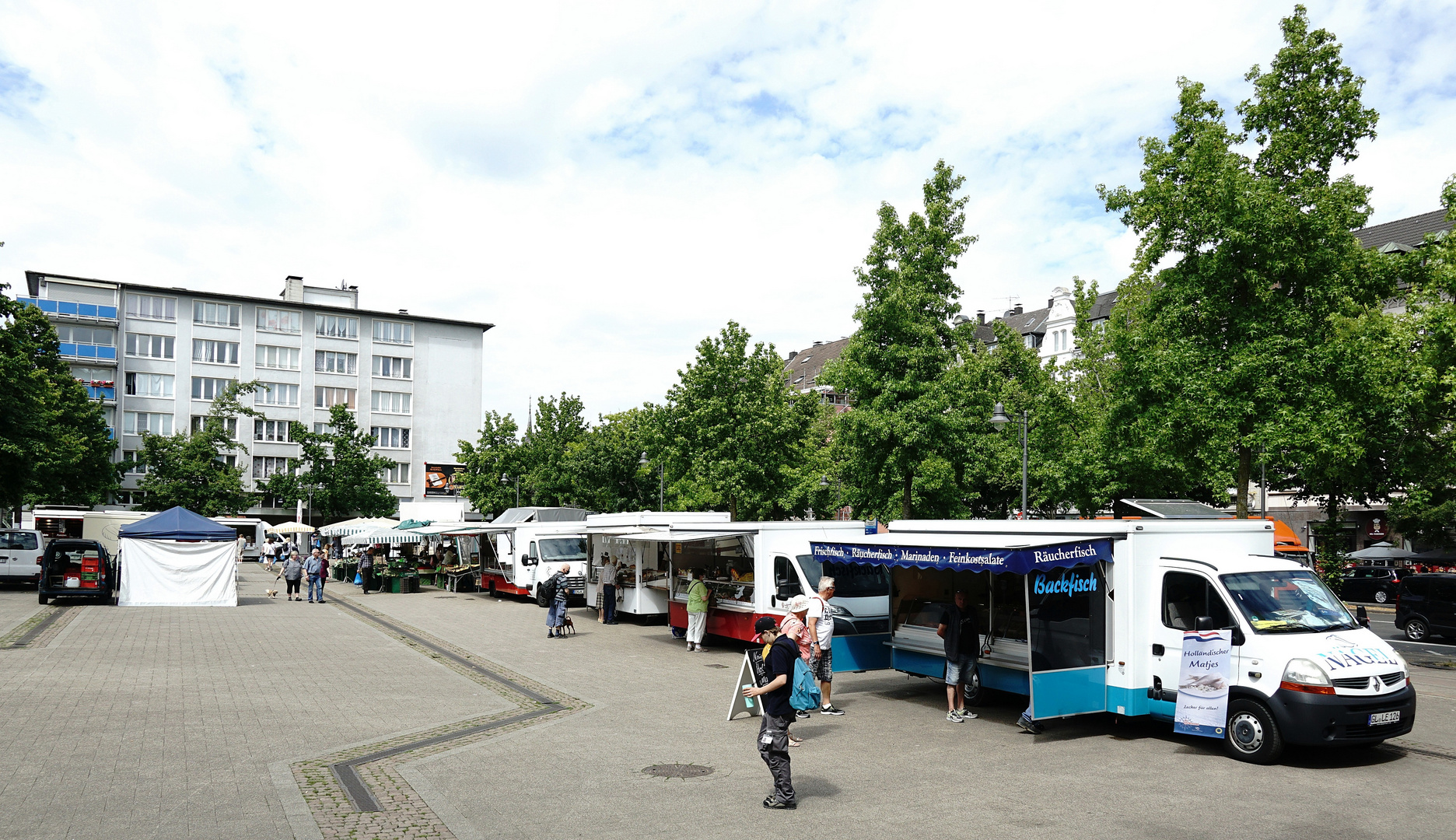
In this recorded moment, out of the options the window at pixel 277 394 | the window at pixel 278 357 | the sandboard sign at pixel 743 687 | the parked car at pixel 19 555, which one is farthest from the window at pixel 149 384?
the sandboard sign at pixel 743 687

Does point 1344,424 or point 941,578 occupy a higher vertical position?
point 1344,424

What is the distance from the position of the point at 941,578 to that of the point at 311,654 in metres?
11.3

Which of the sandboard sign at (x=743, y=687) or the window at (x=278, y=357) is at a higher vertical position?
the window at (x=278, y=357)

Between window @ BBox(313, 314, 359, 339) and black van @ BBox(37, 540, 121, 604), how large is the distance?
189ft

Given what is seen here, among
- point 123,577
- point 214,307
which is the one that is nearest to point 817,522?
point 123,577

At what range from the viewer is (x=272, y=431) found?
8131cm

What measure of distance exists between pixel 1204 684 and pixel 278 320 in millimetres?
83337

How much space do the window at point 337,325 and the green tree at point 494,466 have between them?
83.9 feet

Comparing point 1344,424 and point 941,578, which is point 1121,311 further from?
point 941,578

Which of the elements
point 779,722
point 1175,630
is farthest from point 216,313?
point 779,722

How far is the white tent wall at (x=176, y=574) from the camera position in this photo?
29281mm

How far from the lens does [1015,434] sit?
111 feet

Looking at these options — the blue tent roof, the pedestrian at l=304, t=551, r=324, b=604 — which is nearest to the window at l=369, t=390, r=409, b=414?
the pedestrian at l=304, t=551, r=324, b=604

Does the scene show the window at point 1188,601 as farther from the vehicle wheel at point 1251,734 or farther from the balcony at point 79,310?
the balcony at point 79,310
